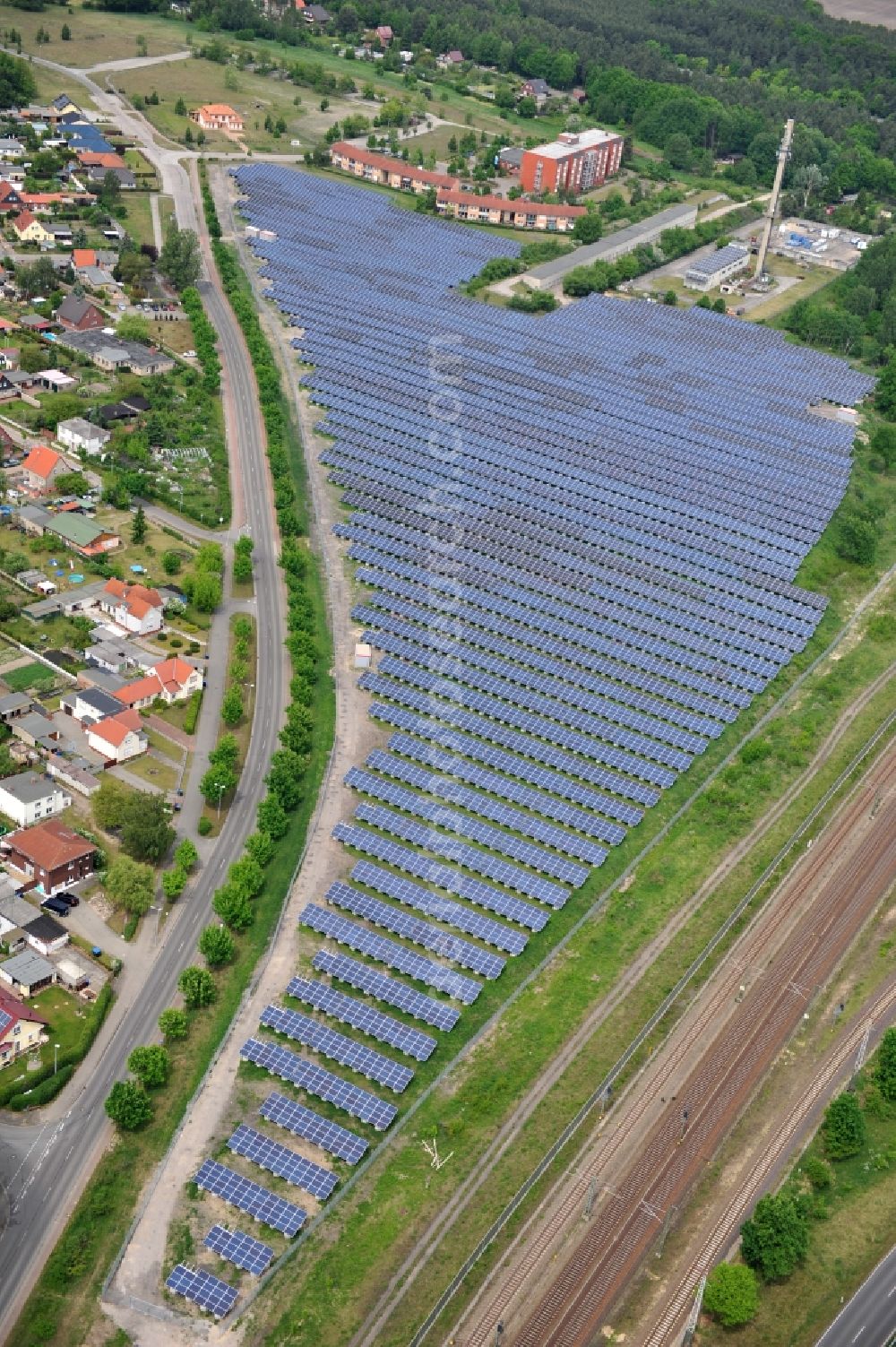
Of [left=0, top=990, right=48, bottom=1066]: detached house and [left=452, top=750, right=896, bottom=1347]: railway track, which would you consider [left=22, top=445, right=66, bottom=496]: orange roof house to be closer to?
[left=0, top=990, right=48, bottom=1066]: detached house

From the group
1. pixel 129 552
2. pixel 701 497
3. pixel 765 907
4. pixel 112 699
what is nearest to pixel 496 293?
pixel 701 497

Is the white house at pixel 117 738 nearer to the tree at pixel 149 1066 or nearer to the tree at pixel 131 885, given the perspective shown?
the tree at pixel 131 885

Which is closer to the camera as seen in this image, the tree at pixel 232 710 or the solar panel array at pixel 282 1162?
the solar panel array at pixel 282 1162

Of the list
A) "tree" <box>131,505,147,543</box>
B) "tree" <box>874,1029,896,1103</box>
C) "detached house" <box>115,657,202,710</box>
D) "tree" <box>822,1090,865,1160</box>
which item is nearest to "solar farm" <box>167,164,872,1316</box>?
"detached house" <box>115,657,202,710</box>

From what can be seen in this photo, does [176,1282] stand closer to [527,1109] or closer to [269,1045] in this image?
[269,1045]

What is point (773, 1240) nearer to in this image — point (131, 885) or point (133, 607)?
point (131, 885)

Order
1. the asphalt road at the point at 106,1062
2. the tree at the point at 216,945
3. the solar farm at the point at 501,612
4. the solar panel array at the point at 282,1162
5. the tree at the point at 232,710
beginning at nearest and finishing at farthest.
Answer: the asphalt road at the point at 106,1062 < the solar panel array at the point at 282,1162 < the solar farm at the point at 501,612 < the tree at the point at 216,945 < the tree at the point at 232,710

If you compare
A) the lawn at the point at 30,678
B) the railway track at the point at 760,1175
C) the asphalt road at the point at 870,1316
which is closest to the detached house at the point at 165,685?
the lawn at the point at 30,678

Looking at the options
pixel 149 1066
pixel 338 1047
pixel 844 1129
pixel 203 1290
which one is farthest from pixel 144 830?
pixel 844 1129
